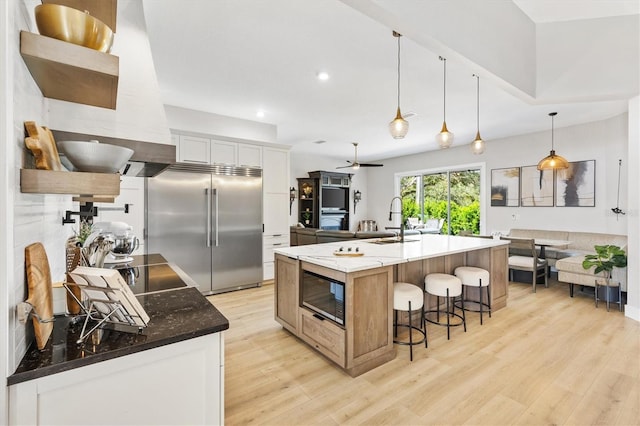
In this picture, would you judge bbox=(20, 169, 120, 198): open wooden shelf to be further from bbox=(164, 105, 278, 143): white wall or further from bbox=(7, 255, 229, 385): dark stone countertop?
bbox=(164, 105, 278, 143): white wall

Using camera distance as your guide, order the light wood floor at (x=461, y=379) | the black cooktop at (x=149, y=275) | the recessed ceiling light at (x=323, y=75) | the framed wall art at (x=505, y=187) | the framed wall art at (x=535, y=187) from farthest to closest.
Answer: the framed wall art at (x=505, y=187), the framed wall art at (x=535, y=187), the recessed ceiling light at (x=323, y=75), the light wood floor at (x=461, y=379), the black cooktop at (x=149, y=275)

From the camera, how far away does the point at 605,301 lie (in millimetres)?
4098

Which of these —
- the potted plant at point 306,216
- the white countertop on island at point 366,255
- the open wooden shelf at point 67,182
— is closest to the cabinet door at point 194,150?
the white countertop on island at point 366,255

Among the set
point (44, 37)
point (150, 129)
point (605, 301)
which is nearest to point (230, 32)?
point (150, 129)

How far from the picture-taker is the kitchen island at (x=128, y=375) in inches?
34.5

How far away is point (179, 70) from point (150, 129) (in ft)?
7.16

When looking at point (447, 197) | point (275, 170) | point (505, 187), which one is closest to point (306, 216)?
point (275, 170)

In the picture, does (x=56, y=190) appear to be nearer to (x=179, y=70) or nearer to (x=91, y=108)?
(x=91, y=108)

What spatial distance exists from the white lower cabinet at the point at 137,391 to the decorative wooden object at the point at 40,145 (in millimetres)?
657

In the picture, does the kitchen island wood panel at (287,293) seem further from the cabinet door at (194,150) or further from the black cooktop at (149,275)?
the cabinet door at (194,150)

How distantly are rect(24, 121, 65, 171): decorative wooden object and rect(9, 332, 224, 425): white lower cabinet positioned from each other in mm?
657

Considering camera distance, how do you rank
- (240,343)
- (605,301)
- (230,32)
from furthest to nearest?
1. (605,301)
2. (240,343)
3. (230,32)

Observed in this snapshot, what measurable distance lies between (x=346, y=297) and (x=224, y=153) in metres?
3.37

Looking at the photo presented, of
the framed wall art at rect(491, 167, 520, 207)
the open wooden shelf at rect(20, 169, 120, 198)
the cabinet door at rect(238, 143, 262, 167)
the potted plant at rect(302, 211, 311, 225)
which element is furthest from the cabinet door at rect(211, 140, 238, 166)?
the framed wall art at rect(491, 167, 520, 207)
